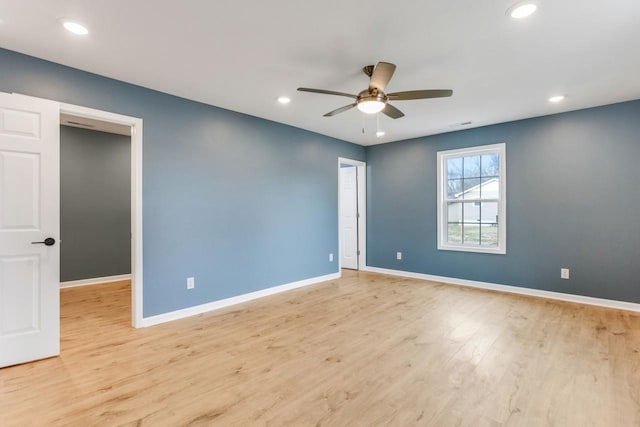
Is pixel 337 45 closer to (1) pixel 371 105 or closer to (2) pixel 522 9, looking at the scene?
(1) pixel 371 105

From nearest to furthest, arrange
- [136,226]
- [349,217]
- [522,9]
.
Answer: [522,9] < [136,226] < [349,217]

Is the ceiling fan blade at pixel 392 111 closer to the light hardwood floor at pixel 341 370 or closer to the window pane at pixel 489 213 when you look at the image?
the light hardwood floor at pixel 341 370

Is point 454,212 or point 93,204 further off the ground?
point 93,204

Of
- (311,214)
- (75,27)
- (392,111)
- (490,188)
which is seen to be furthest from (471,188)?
(75,27)

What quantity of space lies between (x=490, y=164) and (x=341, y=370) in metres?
4.15

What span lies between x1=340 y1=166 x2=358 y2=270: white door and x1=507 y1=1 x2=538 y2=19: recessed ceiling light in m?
4.42

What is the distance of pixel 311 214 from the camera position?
5223 millimetres

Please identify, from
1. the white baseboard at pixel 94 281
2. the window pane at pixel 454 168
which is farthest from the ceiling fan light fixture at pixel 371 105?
the white baseboard at pixel 94 281

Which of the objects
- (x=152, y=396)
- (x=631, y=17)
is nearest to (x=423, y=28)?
(x=631, y=17)

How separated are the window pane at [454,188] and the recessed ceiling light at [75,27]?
16.9 feet

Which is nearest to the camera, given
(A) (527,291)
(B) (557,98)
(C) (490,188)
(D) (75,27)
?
(D) (75,27)

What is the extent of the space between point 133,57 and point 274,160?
2.24 metres

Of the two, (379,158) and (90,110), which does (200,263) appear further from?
(379,158)

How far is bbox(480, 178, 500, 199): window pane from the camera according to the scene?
4836 millimetres
